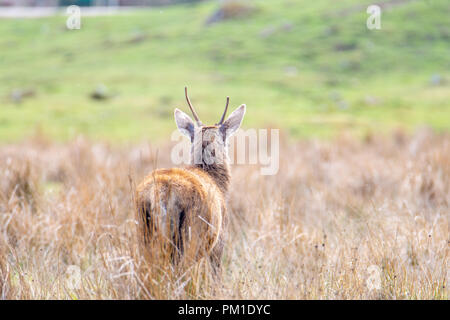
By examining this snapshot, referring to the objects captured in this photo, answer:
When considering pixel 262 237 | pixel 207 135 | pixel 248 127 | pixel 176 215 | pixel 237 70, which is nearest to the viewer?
pixel 176 215

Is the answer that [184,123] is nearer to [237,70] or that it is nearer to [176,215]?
[176,215]

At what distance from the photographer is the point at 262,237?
4074 mm

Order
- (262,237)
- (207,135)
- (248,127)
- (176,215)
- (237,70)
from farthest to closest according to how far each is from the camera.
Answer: (237,70), (248,127), (262,237), (207,135), (176,215)

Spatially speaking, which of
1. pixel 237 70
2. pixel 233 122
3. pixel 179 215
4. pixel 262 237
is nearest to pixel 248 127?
pixel 233 122

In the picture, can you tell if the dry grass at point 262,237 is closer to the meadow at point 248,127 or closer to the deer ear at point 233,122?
the meadow at point 248,127

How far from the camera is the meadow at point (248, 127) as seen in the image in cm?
344

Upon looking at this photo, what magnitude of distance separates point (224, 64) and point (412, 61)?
961 cm

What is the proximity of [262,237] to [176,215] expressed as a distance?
4.03ft

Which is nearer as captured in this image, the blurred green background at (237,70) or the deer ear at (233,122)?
the deer ear at (233,122)

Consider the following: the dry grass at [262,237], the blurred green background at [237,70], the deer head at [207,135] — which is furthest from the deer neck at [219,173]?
the blurred green background at [237,70]

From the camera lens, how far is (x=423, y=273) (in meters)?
3.57

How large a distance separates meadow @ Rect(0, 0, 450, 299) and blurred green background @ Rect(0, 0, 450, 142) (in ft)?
0.42

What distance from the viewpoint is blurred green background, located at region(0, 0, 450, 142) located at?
1708 cm

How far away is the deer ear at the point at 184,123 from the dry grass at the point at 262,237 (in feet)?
1.30
